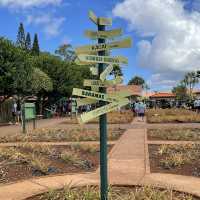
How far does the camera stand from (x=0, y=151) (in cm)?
1247

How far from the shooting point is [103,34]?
6.81 m

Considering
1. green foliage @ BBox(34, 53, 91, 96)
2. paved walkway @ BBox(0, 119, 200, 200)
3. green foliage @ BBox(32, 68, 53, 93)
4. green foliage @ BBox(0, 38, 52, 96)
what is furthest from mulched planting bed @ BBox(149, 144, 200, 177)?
green foliage @ BBox(34, 53, 91, 96)

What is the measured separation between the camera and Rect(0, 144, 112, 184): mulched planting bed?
1005 centimetres

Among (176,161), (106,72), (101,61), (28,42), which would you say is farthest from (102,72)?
Answer: (28,42)

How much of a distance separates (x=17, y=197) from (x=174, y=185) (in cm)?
287

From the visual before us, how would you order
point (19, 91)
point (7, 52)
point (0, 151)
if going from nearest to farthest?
point (0, 151) → point (7, 52) → point (19, 91)

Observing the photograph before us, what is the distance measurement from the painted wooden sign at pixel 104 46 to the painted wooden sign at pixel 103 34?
12 cm

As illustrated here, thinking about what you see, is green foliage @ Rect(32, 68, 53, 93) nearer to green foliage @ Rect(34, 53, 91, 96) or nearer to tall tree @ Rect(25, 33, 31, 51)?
Result: green foliage @ Rect(34, 53, 91, 96)

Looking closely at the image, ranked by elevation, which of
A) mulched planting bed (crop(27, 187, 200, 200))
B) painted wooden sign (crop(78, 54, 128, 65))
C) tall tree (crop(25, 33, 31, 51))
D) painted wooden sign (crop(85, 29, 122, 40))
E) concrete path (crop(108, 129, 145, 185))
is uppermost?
tall tree (crop(25, 33, 31, 51))

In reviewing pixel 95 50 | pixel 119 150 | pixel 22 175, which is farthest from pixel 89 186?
pixel 119 150

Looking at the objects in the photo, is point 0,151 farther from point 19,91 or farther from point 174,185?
point 19,91

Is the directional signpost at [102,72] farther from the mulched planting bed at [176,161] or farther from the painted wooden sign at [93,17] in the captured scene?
the mulched planting bed at [176,161]

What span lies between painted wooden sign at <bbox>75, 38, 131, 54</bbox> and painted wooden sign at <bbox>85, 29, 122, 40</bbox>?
0.12 meters

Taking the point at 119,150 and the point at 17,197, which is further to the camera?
the point at 119,150
